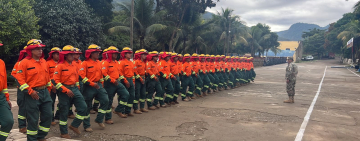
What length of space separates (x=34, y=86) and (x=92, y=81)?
1636 millimetres

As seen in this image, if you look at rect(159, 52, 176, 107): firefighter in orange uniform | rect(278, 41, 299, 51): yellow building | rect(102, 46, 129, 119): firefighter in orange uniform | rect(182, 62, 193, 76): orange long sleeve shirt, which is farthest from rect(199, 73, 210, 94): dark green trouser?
rect(278, 41, 299, 51): yellow building

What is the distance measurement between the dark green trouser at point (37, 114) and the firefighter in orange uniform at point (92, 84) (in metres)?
1.17

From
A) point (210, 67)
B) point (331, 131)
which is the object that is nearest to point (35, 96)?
point (331, 131)

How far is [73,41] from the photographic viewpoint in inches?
679

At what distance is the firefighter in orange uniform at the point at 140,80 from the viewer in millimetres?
7910

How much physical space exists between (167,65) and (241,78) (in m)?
7.61

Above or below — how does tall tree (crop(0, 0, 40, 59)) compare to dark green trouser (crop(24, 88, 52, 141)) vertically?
above

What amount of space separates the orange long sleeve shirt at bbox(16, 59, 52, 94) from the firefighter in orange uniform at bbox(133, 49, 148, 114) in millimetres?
3274

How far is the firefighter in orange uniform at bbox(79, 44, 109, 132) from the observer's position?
6008mm

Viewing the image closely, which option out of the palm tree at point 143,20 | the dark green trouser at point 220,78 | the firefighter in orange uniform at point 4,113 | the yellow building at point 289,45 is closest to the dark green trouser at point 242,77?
the dark green trouser at point 220,78

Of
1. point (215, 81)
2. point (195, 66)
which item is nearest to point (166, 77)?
point (195, 66)

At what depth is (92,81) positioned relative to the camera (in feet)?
A: 20.3

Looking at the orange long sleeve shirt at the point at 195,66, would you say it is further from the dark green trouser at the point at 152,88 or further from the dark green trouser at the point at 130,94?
the dark green trouser at the point at 130,94

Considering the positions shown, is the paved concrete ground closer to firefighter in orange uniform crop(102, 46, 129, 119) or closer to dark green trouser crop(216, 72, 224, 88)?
firefighter in orange uniform crop(102, 46, 129, 119)
